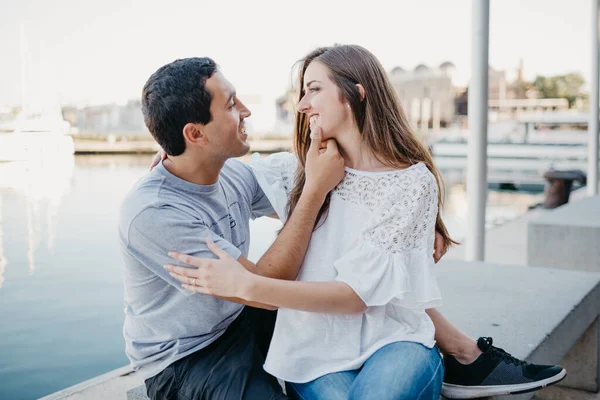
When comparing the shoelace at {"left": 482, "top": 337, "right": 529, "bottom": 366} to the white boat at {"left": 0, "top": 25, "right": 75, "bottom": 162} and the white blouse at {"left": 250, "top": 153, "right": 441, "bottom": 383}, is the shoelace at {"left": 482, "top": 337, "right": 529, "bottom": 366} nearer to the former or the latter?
the white blouse at {"left": 250, "top": 153, "right": 441, "bottom": 383}

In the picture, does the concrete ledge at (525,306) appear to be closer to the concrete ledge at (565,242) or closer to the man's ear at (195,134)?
the man's ear at (195,134)

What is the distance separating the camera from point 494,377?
1.76m

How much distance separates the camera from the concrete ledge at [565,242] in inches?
172

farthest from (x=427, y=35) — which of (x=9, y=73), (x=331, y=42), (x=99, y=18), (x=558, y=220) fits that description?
(x=331, y=42)

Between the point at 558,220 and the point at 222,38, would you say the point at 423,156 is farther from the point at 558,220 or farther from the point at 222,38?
the point at 222,38

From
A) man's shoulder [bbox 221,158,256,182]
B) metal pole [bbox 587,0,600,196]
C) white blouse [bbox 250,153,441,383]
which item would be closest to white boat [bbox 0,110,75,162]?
metal pole [bbox 587,0,600,196]

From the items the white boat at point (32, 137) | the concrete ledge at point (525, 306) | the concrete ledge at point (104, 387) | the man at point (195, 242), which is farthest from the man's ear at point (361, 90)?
the white boat at point (32, 137)

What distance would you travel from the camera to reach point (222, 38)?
21.1 meters

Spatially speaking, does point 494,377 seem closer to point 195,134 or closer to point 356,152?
point 356,152

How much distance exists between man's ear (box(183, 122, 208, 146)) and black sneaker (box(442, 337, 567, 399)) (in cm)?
93

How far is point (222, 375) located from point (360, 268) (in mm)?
433

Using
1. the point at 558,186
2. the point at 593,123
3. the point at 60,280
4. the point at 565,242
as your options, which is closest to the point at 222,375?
the point at 565,242

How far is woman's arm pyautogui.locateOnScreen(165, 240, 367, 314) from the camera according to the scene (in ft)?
4.72

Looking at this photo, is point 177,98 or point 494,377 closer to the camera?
point 177,98
